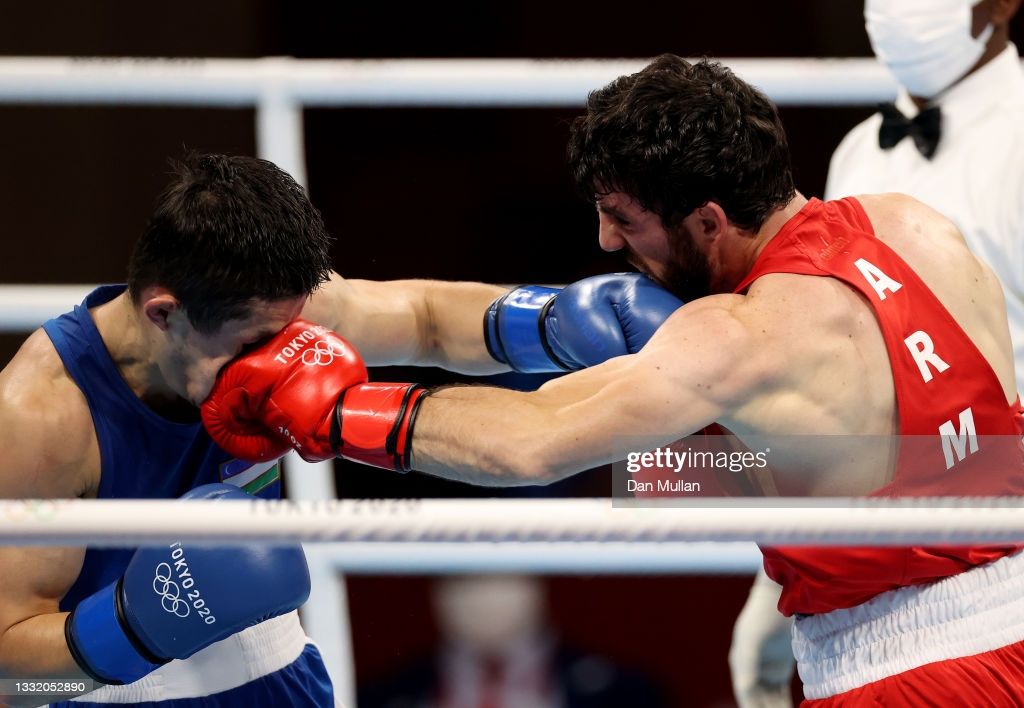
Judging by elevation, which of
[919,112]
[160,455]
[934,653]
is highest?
[919,112]

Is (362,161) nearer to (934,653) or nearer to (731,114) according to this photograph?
(731,114)

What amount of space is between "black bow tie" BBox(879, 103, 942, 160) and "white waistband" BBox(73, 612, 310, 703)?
63.0 inches

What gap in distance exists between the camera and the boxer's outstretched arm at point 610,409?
144cm

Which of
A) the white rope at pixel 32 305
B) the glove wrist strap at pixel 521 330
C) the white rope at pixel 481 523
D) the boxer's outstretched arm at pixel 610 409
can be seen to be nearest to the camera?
the white rope at pixel 481 523

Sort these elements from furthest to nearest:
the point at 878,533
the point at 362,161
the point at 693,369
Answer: the point at 362,161 < the point at 693,369 < the point at 878,533

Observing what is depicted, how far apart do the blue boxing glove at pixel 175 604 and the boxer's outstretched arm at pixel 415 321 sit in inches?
18.9

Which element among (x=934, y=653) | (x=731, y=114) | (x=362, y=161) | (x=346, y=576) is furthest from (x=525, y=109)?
(x=934, y=653)

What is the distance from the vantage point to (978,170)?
2.48 meters

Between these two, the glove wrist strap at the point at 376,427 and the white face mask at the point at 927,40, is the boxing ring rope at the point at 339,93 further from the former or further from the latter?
the glove wrist strap at the point at 376,427

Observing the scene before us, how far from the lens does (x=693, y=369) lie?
56.4 inches

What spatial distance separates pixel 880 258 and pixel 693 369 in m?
0.30

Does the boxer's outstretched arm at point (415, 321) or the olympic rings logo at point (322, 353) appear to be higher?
the boxer's outstretched arm at point (415, 321)

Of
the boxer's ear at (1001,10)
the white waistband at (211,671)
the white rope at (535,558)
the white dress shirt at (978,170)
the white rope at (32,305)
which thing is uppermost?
the boxer's ear at (1001,10)

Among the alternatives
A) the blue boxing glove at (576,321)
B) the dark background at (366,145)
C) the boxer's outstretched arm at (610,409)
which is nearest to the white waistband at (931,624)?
the boxer's outstretched arm at (610,409)
